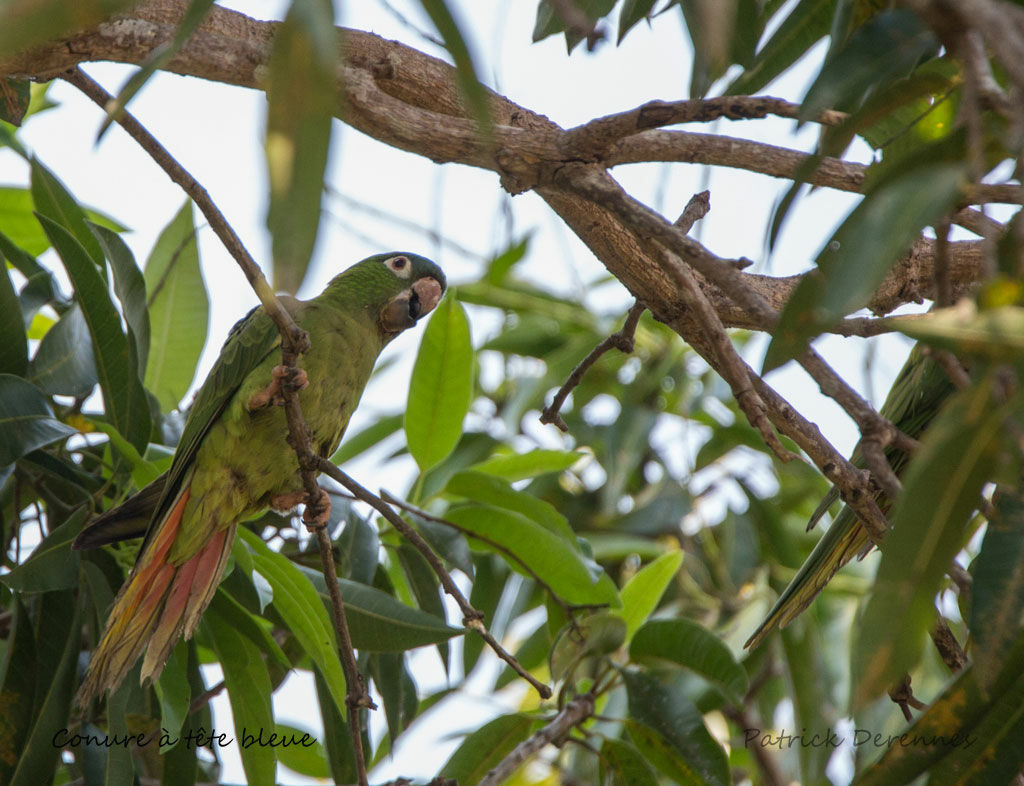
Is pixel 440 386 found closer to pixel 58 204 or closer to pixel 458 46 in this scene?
pixel 58 204

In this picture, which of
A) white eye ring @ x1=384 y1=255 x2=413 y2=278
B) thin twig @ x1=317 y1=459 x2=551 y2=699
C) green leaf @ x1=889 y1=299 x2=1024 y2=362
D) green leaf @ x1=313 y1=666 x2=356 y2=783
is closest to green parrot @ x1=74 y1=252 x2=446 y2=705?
white eye ring @ x1=384 y1=255 x2=413 y2=278

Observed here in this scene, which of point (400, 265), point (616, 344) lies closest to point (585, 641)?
point (616, 344)

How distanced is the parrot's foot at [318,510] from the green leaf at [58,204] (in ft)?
2.28

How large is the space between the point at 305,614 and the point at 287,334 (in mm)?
622

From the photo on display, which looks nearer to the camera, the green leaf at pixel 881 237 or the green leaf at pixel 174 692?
the green leaf at pixel 881 237

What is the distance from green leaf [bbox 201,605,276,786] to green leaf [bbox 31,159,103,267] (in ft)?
2.74

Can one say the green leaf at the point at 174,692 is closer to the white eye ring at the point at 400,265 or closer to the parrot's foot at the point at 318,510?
the parrot's foot at the point at 318,510

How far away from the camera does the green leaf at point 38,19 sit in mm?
653

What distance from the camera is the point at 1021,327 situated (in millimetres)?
677

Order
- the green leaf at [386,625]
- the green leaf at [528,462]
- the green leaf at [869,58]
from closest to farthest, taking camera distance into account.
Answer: the green leaf at [869,58] < the green leaf at [386,625] < the green leaf at [528,462]

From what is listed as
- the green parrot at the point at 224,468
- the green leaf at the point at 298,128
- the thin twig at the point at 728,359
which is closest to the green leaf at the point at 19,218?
the green parrot at the point at 224,468

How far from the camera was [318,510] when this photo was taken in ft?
6.46

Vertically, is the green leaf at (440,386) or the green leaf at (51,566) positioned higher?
the green leaf at (440,386)

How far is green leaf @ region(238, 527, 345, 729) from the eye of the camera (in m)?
1.85
